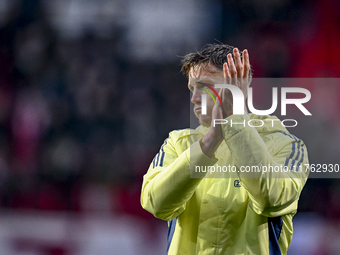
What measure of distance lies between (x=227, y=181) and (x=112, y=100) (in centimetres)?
203

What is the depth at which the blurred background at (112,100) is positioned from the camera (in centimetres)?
238

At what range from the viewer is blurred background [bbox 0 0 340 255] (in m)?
2.38

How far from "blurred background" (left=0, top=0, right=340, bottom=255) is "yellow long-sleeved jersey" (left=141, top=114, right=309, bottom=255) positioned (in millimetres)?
1540

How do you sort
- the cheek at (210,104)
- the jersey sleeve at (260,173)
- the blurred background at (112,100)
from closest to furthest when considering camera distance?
the jersey sleeve at (260,173) → the cheek at (210,104) → the blurred background at (112,100)

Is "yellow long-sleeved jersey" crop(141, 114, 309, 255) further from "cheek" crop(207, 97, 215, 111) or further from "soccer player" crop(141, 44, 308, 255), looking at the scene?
"cheek" crop(207, 97, 215, 111)

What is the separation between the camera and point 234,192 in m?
0.78

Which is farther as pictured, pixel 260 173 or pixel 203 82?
pixel 203 82

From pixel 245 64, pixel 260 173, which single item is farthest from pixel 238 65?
pixel 260 173

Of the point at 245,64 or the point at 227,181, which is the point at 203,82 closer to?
the point at 245,64

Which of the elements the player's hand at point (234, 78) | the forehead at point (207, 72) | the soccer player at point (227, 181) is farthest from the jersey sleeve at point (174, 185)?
the forehead at point (207, 72)

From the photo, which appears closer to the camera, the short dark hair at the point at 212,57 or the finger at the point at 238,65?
the finger at the point at 238,65

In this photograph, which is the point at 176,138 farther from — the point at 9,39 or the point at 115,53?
the point at 9,39

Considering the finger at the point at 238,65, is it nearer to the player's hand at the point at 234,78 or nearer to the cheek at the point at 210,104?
the player's hand at the point at 234,78

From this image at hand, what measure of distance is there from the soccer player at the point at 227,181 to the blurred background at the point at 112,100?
1498 millimetres
